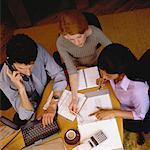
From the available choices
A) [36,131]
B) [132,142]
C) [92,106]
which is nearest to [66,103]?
[92,106]

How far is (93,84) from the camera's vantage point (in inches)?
92.1

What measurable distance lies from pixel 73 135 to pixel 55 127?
0.14 m

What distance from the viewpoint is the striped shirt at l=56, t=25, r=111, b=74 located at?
96.8 inches

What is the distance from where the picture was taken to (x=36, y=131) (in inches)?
85.6

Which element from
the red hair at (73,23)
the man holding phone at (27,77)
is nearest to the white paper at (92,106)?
the man holding phone at (27,77)

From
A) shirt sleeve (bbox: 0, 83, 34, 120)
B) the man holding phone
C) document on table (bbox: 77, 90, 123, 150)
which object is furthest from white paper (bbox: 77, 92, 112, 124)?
shirt sleeve (bbox: 0, 83, 34, 120)

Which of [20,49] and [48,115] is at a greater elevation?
[20,49]

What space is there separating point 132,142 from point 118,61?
109 cm

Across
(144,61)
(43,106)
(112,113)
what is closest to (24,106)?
(43,106)

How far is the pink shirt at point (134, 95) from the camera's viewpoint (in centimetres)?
209

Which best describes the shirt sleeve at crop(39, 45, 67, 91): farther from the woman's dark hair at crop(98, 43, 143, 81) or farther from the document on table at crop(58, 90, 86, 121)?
the woman's dark hair at crop(98, 43, 143, 81)

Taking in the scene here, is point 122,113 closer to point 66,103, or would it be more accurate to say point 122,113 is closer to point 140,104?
point 140,104

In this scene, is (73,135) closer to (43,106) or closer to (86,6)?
(43,106)

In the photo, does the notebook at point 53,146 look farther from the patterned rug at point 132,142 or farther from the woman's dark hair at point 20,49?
the patterned rug at point 132,142
